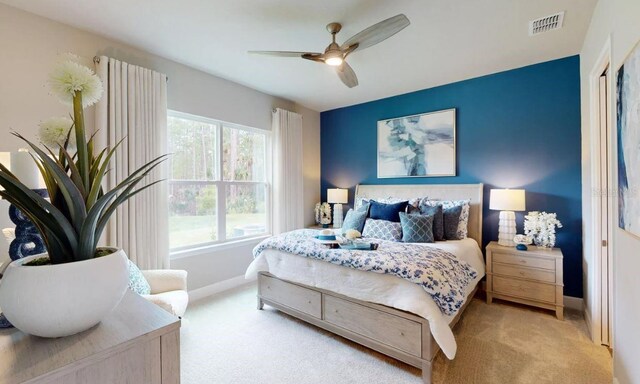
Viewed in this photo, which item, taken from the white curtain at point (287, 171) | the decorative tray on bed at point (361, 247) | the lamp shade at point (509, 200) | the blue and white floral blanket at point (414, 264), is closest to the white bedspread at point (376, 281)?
the blue and white floral blanket at point (414, 264)

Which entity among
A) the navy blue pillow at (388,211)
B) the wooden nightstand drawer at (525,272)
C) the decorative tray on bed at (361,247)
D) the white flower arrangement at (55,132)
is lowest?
the wooden nightstand drawer at (525,272)

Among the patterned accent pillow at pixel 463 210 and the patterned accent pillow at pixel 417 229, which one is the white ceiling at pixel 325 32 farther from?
the patterned accent pillow at pixel 417 229

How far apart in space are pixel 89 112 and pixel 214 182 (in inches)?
58.7

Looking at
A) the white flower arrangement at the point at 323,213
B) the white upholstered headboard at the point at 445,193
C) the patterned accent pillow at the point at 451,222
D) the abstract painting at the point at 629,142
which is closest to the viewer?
the abstract painting at the point at 629,142

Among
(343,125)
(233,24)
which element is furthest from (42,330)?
(343,125)

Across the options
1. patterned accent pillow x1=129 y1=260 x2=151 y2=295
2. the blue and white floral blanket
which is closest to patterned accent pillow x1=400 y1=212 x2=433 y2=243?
the blue and white floral blanket

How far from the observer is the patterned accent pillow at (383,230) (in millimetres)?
3242

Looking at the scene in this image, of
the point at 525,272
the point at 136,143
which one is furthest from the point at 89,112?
the point at 525,272

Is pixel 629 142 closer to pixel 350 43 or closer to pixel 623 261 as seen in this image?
pixel 623 261

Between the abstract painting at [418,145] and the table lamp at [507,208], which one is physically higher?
the abstract painting at [418,145]

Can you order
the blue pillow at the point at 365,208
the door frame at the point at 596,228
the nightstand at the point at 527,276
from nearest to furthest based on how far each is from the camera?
the door frame at the point at 596,228, the nightstand at the point at 527,276, the blue pillow at the point at 365,208

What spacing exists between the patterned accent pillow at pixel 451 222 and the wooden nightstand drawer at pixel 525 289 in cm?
63

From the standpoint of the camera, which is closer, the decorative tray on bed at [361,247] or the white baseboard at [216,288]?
the decorative tray on bed at [361,247]

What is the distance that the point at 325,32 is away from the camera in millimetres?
2588
